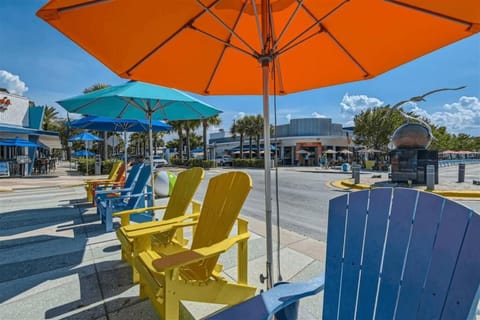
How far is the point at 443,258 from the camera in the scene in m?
1.16

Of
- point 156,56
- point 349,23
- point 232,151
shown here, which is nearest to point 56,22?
point 156,56

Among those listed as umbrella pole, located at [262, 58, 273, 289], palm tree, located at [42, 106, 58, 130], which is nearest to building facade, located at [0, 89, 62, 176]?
umbrella pole, located at [262, 58, 273, 289]

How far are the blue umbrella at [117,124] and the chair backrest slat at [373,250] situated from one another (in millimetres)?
6616

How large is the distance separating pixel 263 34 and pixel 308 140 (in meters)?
37.2

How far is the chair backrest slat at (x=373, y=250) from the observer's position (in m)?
1.37

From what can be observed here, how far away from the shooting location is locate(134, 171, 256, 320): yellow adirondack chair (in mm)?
1670

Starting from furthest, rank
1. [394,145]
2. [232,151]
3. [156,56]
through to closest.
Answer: [232,151] < [394,145] < [156,56]

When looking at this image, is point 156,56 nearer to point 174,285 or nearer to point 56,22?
point 56,22

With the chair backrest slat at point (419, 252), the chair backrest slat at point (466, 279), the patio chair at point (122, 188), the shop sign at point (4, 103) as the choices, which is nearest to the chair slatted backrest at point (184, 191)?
the patio chair at point (122, 188)

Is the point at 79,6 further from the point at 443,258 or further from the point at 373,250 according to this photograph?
the point at 443,258

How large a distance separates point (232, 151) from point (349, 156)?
67.0ft

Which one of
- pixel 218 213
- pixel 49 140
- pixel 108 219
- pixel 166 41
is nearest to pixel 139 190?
pixel 108 219

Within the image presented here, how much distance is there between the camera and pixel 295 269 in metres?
3.01

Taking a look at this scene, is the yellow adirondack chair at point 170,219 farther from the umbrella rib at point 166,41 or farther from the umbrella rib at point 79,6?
the umbrella rib at point 79,6
